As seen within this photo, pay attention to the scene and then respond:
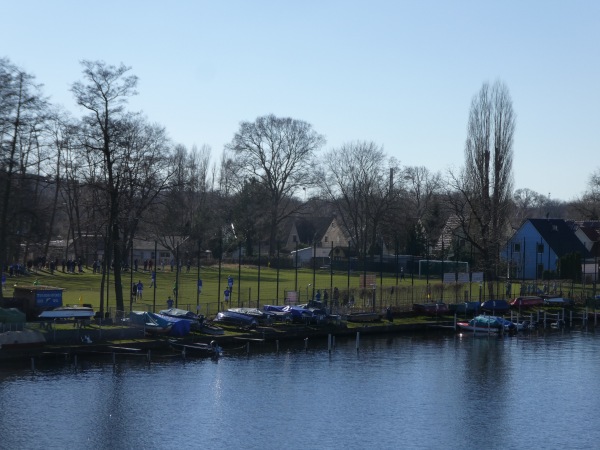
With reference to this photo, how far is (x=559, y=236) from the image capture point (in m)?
104

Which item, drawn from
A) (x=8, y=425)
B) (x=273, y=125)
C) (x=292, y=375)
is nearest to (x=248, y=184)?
(x=273, y=125)

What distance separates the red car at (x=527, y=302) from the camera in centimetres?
7788

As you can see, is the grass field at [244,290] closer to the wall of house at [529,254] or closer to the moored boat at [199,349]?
the moored boat at [199,349]

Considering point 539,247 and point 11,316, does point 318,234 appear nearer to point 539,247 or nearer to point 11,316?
point 539,247

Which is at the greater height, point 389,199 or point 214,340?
point 389,199

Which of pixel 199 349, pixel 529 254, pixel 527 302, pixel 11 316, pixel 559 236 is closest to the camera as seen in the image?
pixel 11 316

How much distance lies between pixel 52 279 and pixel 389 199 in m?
51.1

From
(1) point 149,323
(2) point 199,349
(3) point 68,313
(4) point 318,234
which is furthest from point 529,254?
(3) point 68,313

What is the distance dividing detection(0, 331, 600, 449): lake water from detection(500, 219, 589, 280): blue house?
43.5 meters

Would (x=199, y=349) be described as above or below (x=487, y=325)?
below

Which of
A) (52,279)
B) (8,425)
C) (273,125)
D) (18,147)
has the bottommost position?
(8,425)

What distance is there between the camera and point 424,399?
144 feet

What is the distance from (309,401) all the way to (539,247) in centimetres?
6516

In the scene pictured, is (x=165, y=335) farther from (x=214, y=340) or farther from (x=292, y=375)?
(x=292, y=375)
